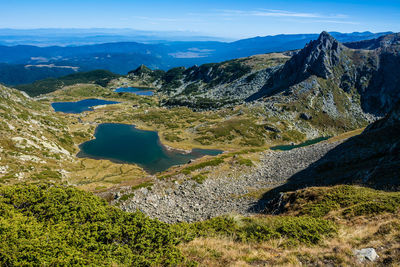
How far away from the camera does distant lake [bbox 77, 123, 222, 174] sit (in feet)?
363

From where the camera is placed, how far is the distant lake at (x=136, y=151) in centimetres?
11056

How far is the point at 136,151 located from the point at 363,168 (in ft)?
348

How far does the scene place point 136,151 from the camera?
12444 cm

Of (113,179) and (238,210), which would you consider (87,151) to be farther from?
(238,210)

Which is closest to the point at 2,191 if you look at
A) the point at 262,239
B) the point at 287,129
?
the point at 262,239

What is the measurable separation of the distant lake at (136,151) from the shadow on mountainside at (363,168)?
6422cm

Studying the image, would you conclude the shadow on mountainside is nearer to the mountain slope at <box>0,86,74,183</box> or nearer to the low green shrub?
the low green shrub

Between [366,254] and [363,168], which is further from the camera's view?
[363,168]

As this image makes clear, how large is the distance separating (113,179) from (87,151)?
45.7 meters

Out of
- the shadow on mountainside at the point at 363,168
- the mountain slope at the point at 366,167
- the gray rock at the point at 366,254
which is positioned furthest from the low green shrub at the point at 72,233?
the mountain slope at the point at 366,167

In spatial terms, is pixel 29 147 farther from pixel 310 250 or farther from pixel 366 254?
pixel 366 254

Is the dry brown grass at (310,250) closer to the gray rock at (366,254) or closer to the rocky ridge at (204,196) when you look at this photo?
the gray rock at (366,254)

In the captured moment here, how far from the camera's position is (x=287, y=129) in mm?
161625

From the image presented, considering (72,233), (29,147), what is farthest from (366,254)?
(29,147)
